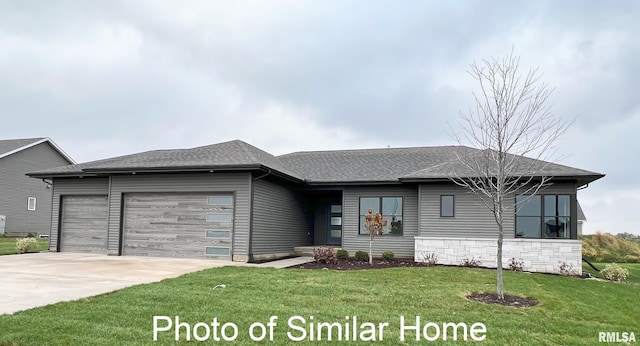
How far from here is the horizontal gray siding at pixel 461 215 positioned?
1499 centimetres

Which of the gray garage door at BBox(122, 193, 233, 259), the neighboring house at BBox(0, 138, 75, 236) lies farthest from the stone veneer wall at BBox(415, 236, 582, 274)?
the neighboring house at BBox(0, 138, 75, 236)

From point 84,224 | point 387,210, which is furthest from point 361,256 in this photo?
point 84,224

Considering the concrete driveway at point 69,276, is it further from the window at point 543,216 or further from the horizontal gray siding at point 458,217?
the window at point 543,216

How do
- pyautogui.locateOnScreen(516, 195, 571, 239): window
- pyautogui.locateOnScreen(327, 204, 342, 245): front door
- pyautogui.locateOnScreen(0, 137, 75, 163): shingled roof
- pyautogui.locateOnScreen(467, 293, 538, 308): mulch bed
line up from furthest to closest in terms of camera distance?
pyautogui.locateOnScreen(0, 137, 75, 163): shingled roof < pyautogui.locateOnScreen(327, 204, 342, 245): front door < pyautogui.locateOnScreen(516, 195, 571, 239): window < pyautogui.locateOnScreen(467, 293, 538, 308): mulch bed

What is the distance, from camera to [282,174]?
1569 cm

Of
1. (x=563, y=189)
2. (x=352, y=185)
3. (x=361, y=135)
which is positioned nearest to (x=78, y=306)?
(x=352, y=185)

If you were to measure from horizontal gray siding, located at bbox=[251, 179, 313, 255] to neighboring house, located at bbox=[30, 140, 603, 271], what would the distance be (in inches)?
1.5

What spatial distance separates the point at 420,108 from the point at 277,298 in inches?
481

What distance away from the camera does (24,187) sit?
1150 inches

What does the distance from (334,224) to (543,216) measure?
829cm

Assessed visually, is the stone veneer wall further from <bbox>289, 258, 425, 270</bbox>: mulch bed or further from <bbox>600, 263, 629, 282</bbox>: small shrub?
<bbox>600, 263, 629, 282</bbox>: small shrub

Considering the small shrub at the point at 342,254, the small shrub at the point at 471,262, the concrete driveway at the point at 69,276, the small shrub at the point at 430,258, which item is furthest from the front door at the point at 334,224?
the concrete driveway at the point at 69,276

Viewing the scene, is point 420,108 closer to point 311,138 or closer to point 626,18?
point 626,18

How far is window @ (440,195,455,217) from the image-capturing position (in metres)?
15.5
